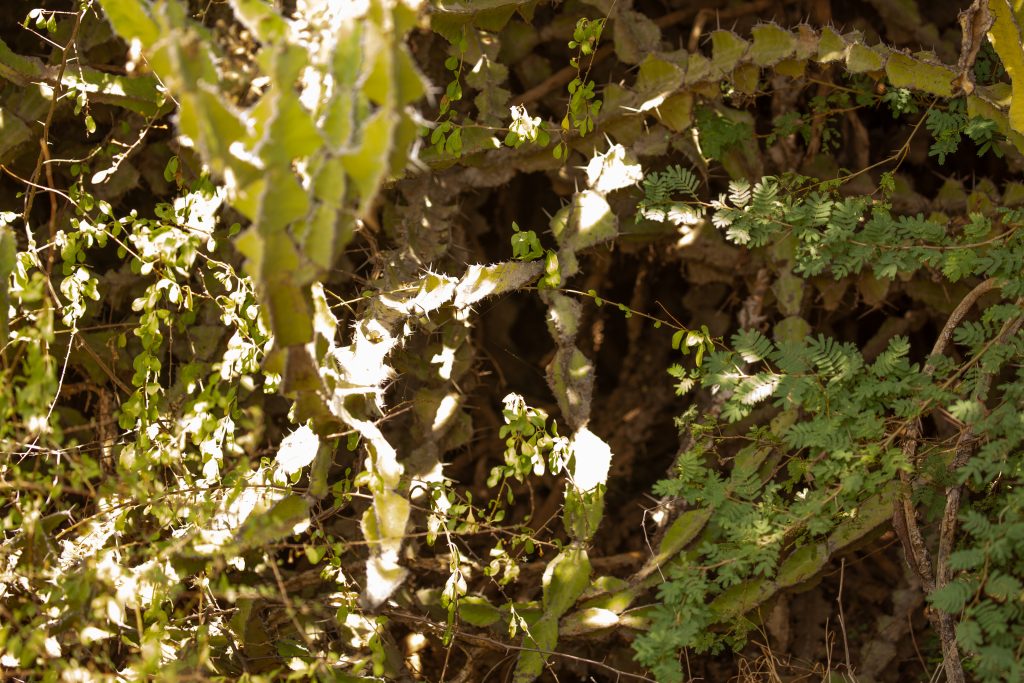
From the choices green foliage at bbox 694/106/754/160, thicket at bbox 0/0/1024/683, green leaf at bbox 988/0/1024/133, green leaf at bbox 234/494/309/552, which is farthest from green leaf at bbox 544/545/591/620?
green leaf at bbox 988/0/1024/133

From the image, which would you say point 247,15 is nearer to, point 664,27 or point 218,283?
point 218,283

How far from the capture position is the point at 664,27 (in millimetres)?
2590

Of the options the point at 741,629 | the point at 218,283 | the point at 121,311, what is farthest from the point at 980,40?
the point at 121,311

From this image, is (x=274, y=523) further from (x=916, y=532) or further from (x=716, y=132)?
(x=716, y=132)

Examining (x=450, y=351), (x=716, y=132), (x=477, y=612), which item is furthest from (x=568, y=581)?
(x=716, y=132)

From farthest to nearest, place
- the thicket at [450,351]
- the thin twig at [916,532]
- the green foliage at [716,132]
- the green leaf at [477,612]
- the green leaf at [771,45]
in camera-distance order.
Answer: the green foliage at [716,132] < the green leaf at [771,45] < the green leaf at [477,612] < the thin twig at [916,532] < the thicket at [450,351]

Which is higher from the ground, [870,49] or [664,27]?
[870,49]

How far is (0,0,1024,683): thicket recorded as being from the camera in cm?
132

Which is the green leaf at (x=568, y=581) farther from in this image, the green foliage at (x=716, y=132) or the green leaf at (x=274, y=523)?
the green foliage at (x=716, y=132)

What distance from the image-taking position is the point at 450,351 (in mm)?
1964

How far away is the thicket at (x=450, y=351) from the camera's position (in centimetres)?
132

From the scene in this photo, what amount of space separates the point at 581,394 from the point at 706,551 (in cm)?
38

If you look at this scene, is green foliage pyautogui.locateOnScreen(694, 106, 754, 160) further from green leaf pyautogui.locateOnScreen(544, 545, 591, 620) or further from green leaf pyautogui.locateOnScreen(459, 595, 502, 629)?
green leaf pyautogui.locateOnScreen(459, 595, 502, 629)

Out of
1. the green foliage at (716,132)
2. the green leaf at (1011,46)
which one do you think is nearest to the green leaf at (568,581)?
the green foliage at (716,132)
